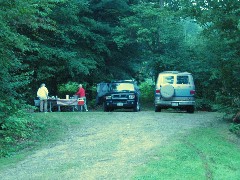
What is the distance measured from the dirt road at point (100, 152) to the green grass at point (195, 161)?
12.8 inches

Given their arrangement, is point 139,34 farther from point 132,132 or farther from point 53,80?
point 132,132

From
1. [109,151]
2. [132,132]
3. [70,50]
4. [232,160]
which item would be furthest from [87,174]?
[70,50]

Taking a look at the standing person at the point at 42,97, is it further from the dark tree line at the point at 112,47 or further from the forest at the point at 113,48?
the forest at the point at 113,48

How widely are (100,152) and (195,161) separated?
2.47 metres

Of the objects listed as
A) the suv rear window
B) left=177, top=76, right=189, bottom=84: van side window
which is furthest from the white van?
the suv rear window

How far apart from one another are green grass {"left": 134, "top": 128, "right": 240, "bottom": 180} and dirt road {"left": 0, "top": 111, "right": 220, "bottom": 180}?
→ 325mm

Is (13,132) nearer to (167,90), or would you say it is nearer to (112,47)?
(167,90)

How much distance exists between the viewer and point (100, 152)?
388 inches

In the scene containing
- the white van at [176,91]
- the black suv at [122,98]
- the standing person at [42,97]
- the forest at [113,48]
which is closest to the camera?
the white van at [176,91]

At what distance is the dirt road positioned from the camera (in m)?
8.12

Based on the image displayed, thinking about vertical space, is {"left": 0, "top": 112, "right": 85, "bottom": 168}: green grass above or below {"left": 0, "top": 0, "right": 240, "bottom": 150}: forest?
below

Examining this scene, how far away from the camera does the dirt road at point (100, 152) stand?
812 centimetres

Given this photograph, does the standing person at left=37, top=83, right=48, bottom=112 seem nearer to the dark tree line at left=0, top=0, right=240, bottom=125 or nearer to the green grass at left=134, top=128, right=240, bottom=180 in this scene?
the dark tree line at left=0, top=0, right=240, bottom=125

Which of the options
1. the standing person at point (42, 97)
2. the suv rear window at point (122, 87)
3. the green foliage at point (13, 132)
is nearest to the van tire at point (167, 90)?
the suv rear window at point (122, 87)
